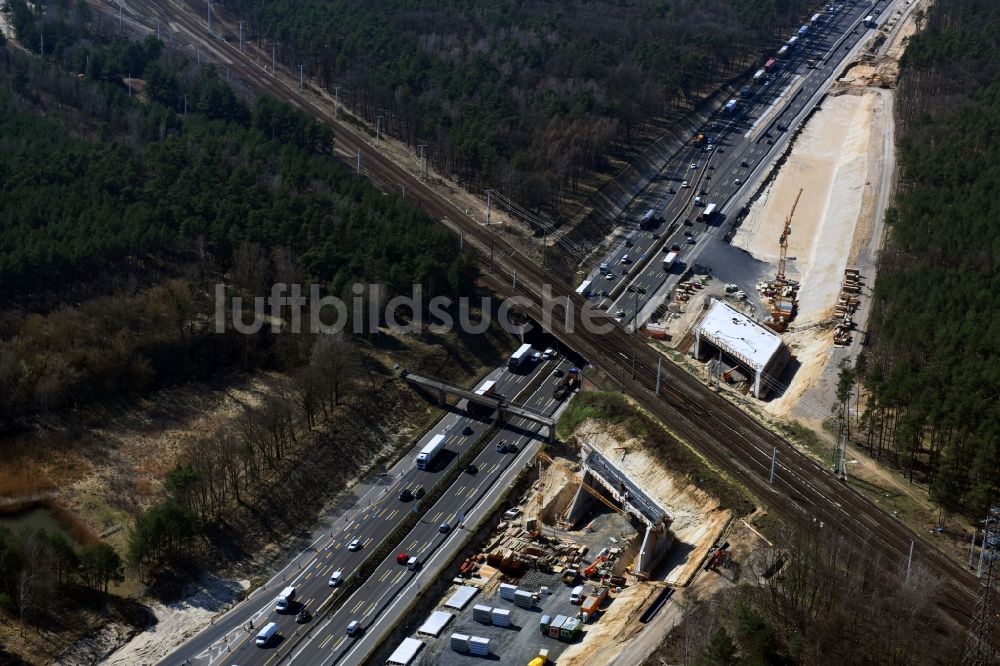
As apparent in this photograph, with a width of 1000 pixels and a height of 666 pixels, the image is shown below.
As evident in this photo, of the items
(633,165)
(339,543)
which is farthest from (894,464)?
(633,165)

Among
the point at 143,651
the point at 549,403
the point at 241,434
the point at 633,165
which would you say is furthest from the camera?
the point at 633,165

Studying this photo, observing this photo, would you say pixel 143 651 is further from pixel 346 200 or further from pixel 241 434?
pixel 346 200

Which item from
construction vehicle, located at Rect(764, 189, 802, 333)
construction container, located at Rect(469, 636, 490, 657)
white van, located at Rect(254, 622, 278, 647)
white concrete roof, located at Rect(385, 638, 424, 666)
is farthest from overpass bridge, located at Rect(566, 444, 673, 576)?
construction vehicle, located at Rect(764, 189, 802, 333)

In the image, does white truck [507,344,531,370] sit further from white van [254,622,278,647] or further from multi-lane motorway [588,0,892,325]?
white van [254,622,278,647]

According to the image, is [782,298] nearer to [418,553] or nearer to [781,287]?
[781,287]

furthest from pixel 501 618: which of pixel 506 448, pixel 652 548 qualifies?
pixel 506 448

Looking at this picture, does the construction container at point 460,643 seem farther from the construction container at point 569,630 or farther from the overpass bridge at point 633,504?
the overpass bridge at point 633,504
